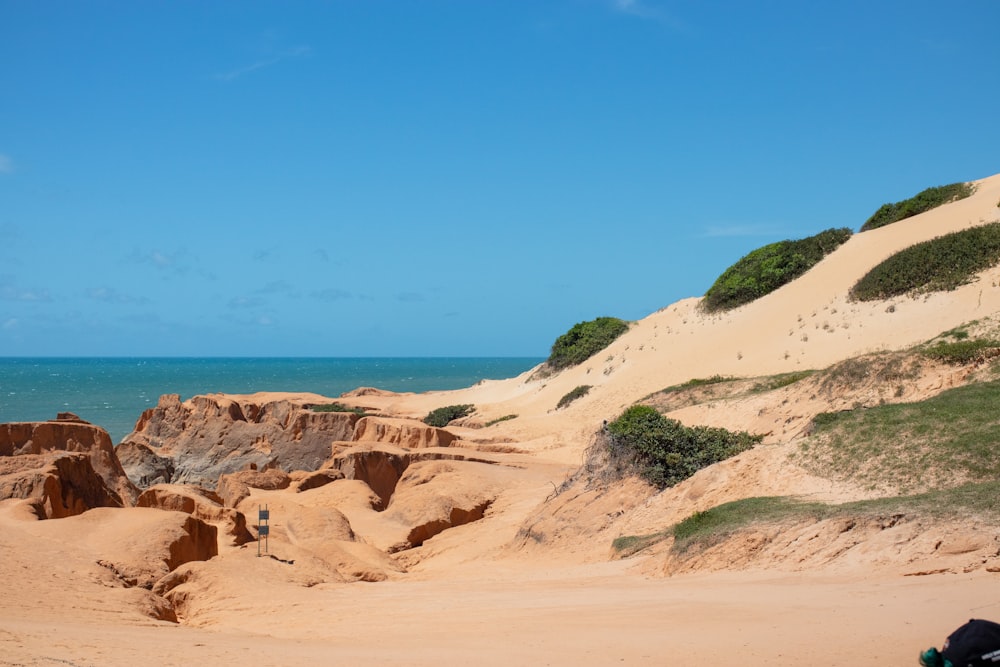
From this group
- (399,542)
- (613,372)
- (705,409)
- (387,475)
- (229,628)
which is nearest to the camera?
(229,628)

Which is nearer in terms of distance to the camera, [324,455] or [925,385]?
[925,385]

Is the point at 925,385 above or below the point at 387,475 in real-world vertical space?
above

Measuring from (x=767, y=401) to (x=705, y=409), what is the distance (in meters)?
2.36

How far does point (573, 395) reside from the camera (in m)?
41.5

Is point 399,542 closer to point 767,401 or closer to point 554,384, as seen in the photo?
point 767,401

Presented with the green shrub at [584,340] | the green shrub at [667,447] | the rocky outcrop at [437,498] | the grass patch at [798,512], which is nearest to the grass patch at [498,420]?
the green shrub at [584,340]

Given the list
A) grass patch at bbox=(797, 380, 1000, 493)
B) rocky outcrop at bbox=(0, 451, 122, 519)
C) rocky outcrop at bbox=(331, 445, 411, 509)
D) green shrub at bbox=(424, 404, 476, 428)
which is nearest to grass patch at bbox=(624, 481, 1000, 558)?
grass patch at bbox=(797, 380, 1000, 493)

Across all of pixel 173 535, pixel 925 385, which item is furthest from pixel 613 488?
pixel 173 535

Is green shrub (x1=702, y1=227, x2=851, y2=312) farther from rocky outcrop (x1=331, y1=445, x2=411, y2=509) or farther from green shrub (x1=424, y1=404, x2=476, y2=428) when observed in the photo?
rocky outcrop (x1=331, y1=445, x2=411, y2=509)

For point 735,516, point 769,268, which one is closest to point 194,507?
point 735,516

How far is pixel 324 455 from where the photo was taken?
27625 mm

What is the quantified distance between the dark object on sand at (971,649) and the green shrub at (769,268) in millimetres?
38303

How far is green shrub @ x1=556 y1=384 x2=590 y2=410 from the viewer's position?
41.1m

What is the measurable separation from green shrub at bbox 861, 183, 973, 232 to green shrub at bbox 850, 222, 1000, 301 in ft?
28.1
